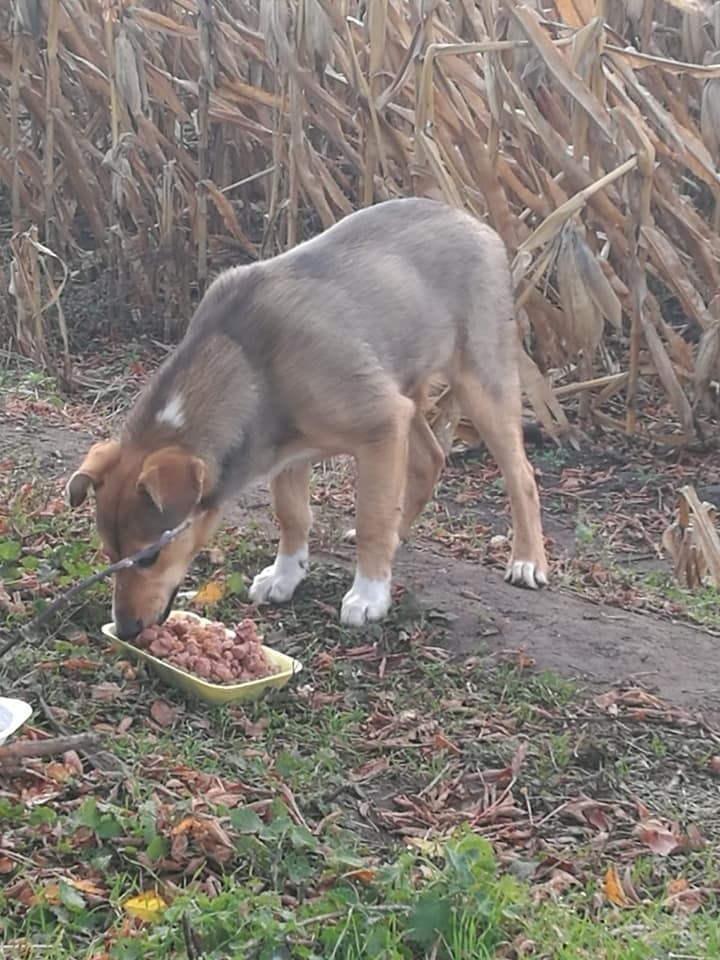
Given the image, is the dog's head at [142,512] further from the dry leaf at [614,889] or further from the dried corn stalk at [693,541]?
the dry leaf at [614,889]

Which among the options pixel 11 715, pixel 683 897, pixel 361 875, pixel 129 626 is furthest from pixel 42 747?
pixel 683 897

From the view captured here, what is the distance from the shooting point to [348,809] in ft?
11.7

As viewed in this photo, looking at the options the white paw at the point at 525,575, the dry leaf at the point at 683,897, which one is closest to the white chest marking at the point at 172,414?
the white paw at the point at 525,575

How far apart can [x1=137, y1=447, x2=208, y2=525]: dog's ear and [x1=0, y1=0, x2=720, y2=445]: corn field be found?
97.9 inches

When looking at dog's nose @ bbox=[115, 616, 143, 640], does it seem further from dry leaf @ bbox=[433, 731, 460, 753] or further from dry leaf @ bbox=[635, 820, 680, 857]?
dry leaf @ bbox=[635, 820, 680, 857]

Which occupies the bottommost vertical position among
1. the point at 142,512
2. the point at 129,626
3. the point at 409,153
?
the point at 129,626

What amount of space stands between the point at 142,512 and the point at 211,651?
1.61 feet

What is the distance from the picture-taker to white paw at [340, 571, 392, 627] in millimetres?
4746

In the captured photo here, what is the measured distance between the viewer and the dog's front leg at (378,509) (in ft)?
15.9

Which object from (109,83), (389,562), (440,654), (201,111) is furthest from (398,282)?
(109,83)

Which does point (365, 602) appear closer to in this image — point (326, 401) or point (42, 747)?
point (326, 401)

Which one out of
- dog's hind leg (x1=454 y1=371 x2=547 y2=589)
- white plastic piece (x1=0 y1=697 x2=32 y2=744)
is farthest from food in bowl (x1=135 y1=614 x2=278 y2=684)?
dog's hind leg (x1=454 y1=371 x2=547 y2=589)

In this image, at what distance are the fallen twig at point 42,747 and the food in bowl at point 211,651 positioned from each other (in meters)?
0.55

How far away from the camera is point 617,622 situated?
4926 mm
